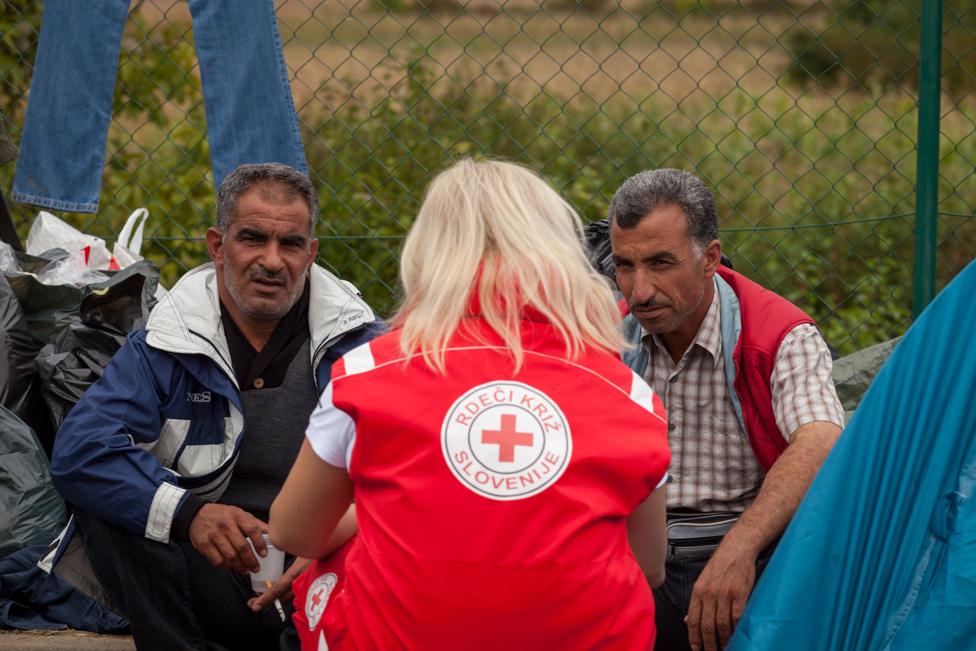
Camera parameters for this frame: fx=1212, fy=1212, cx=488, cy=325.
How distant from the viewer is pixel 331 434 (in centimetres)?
196

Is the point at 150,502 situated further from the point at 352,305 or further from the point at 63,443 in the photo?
the point at 352,305

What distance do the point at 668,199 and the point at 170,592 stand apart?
153cm

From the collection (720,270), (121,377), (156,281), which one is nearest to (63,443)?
(121,377)

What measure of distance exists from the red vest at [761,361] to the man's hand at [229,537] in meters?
1.20

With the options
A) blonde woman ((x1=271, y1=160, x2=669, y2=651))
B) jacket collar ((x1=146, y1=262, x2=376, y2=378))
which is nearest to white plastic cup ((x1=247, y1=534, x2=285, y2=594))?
jacket collar ((x1=146, y1=262, x2=376, y2=378))

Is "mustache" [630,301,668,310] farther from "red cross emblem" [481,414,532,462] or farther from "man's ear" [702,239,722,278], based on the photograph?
"red cross emblem" [481,414,532,462]

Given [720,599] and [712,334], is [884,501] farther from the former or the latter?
[712,334]

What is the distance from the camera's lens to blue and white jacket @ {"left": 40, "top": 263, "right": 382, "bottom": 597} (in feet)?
9.47

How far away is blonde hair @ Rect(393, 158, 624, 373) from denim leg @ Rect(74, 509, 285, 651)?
4.07ft

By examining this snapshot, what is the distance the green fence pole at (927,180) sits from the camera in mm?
3795

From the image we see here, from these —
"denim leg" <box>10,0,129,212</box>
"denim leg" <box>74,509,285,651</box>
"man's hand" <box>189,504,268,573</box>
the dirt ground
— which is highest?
"denim leg" <box>10,0,129,212</box>

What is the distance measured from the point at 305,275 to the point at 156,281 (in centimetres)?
82

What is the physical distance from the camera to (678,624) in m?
2.87

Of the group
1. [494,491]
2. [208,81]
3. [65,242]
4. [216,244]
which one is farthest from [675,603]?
[65,242]
